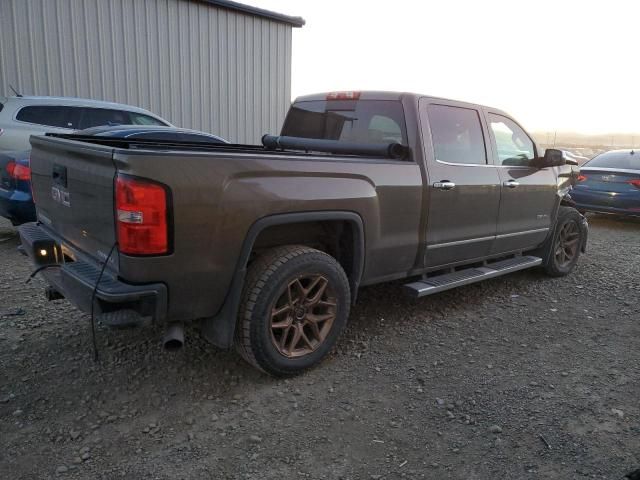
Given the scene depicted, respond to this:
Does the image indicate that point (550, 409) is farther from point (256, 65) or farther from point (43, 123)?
point (256, 65)

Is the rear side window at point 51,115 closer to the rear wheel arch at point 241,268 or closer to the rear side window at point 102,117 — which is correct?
the rear side window at point 102,117

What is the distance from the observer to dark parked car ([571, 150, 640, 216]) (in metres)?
8.62

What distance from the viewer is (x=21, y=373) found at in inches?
122

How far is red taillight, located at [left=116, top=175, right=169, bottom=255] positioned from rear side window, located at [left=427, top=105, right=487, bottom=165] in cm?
227

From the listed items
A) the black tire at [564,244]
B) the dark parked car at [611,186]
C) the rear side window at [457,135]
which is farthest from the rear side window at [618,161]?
the rear side window at [457,135]

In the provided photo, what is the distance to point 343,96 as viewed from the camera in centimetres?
422

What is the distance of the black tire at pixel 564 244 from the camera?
5414 mm

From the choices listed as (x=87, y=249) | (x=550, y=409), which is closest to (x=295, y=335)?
(x=87, y=249)

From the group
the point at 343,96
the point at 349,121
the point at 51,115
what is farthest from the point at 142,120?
the point at 349,121

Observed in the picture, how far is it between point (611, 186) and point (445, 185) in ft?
21.3

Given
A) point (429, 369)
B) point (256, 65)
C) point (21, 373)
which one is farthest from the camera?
point (256, 65)

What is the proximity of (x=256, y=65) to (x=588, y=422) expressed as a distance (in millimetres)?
12070

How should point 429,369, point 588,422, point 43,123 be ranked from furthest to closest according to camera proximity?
1. point 43,123
2. point 429,369
3. point 588,422

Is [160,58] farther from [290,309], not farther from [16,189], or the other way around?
[290,309]
